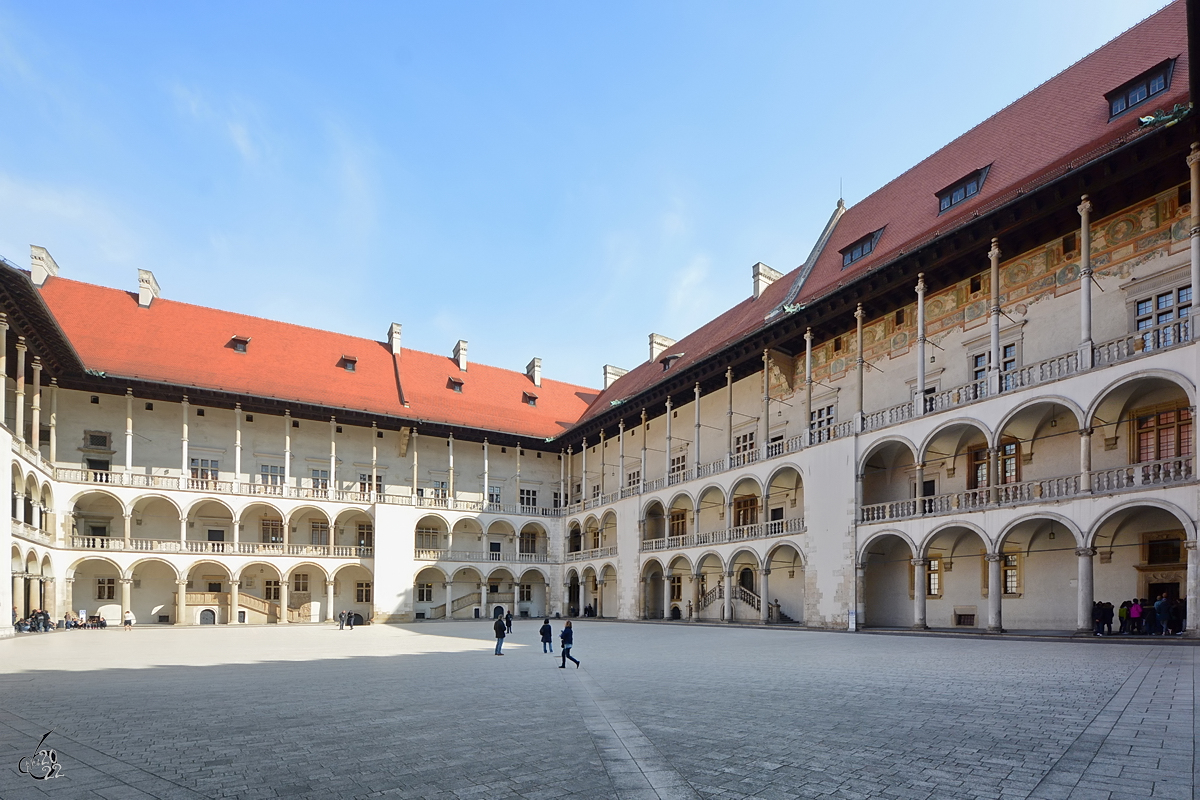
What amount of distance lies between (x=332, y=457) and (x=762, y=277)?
24.3 meters

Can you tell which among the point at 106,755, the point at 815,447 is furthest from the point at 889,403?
the point at 106,755

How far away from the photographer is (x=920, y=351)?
73.6ft

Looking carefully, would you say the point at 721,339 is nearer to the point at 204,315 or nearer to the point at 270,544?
the point at 270,544

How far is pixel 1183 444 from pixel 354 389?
3599cm

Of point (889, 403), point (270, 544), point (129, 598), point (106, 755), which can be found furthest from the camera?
point (270, 544)

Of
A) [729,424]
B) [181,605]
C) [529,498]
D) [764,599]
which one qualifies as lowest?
[181,605]

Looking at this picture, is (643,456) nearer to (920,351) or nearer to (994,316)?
(920,351)

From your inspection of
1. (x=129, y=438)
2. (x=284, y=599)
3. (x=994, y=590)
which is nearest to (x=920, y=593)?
(x=994, y=590)

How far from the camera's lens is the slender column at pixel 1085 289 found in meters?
18.1

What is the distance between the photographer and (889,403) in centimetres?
2578

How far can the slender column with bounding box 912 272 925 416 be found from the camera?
22.3 m

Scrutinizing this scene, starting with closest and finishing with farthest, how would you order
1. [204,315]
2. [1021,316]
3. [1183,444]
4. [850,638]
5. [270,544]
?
1. [1183,444]
2. [850,638]
3. [1021,316]
4. [270,544]
5. [204,315]

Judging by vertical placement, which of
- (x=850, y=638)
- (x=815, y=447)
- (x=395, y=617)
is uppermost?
(x=815, y=447)

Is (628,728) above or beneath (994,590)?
above
